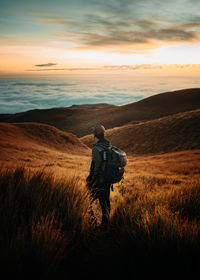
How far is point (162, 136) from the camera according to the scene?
32.9 m

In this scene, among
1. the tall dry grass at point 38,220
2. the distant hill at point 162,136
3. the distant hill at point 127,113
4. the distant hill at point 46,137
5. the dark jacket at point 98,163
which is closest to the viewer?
the tall dry grass at point 38,220

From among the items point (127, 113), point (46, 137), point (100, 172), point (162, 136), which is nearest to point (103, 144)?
point (100, 172)

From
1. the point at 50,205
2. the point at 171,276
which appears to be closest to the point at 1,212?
the point at 50,205

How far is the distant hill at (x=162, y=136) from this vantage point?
95.7ft

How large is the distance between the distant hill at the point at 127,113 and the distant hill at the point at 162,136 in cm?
2347

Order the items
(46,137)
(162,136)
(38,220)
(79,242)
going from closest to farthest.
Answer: (38,220)
(79,242)
(46,137)
(162,136)

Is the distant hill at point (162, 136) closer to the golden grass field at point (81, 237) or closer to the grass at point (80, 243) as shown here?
the golden grass field at point (81, 237)

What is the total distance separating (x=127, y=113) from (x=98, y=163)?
67.5 metres

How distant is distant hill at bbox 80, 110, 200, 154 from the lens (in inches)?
1148

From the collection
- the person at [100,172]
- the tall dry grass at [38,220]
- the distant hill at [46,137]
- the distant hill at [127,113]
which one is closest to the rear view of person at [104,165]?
the person at [100,172]

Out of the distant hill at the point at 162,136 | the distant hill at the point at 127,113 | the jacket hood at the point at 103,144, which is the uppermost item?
the distant hill at the point at 127,113

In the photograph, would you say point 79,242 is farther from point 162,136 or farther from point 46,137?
point 162,136

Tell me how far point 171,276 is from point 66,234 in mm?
1445

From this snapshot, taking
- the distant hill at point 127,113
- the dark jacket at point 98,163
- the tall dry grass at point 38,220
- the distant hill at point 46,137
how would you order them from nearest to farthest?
the tall dry grass at point 38,220 < the dark jacket at point 98,163 < the distant hill at point 46,137 < the distant hill at point 127,113
